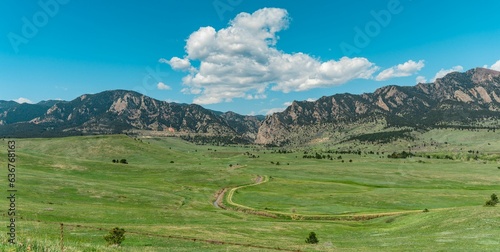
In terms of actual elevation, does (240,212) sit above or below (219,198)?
above

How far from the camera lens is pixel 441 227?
4959cm

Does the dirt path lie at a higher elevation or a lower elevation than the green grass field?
lower

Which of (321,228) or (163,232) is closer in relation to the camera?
(163,232)

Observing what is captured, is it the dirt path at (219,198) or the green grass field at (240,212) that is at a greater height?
the green grass field at (240,212)

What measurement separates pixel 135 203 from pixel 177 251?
5926 cm

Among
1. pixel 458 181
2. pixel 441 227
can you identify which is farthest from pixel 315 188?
pixel 441 227

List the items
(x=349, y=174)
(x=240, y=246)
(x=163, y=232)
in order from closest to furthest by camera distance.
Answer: (x=240, y=246) → (x=163, y=232) → (x=349, y=174)

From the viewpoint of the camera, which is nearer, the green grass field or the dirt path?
the green grass field

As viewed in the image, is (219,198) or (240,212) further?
(219,198)

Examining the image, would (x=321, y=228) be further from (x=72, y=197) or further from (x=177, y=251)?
(x=72, y=197)

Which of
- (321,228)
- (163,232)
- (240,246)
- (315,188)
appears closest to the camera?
(240,246)

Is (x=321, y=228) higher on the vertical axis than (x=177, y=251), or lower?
lower

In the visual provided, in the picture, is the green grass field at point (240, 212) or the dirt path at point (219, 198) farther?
the dirt path at point (219, 198)

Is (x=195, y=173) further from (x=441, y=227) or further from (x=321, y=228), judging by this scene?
(x=441, y=227)
